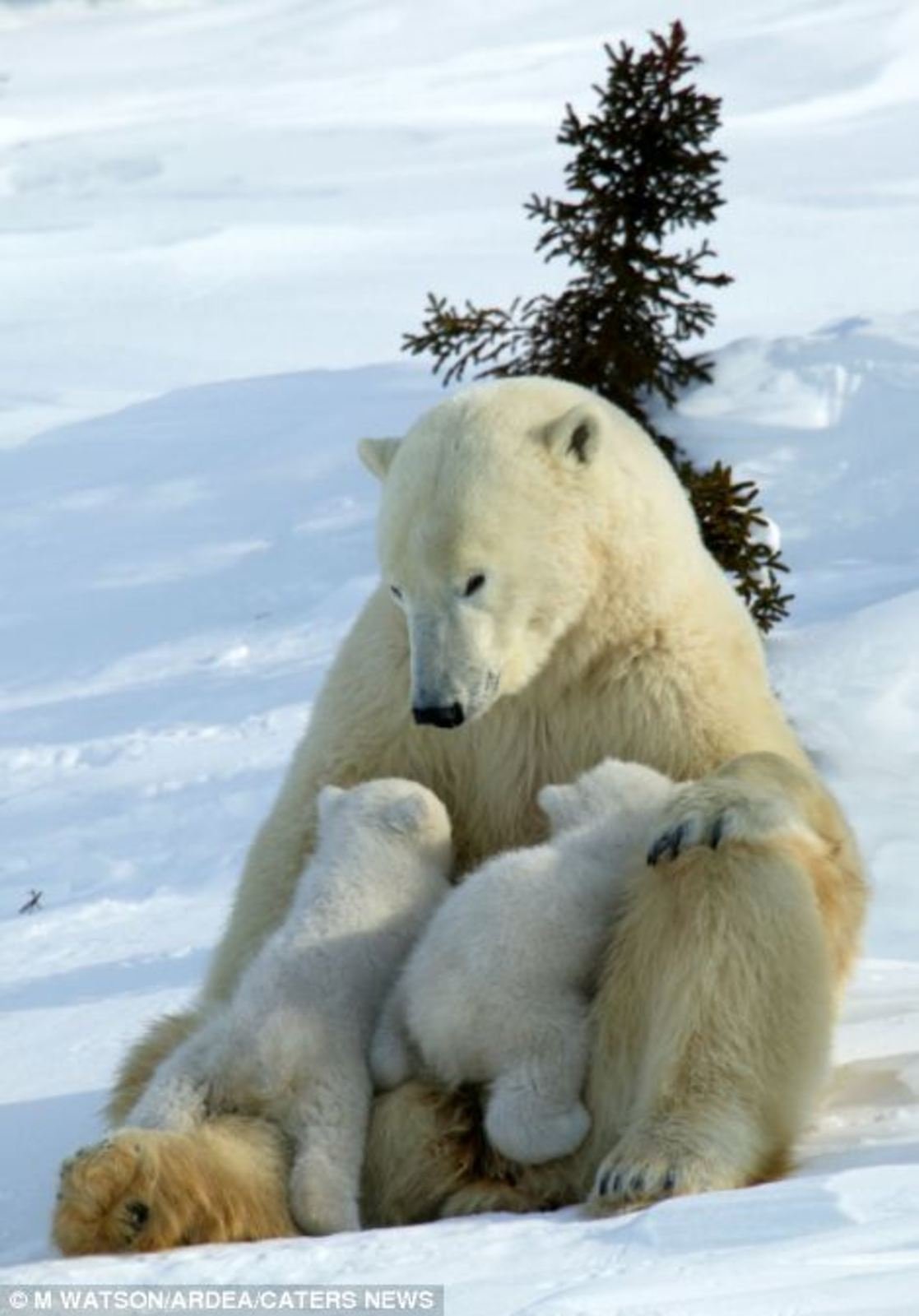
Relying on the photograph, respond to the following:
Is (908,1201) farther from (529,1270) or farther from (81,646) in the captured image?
(81,646)

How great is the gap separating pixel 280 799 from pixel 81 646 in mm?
11739

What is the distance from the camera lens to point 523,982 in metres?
4.17

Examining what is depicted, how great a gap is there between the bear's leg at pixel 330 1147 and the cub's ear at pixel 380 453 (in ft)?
4.09

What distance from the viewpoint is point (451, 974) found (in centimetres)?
416

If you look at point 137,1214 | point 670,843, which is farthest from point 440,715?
point 137,1214

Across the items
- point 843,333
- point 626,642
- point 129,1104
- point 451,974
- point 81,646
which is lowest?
point 81,646

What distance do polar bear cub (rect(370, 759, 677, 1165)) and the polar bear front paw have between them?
0.14 m

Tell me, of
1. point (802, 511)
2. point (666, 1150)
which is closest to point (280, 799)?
point (666, 1150)

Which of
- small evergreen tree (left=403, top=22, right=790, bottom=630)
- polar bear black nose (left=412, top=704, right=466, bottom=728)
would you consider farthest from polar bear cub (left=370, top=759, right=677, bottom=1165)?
small evergreen tree (left=403, top=22, right=790, bottom=630)

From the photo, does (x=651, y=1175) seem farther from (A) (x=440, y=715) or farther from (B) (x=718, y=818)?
(A) (x=440, y=715)

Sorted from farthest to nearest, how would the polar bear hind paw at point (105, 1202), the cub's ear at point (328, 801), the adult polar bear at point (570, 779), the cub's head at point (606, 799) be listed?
the cub's ear at point (328, 801)
the cub's head at point (606, 799)
the adult polar bear at point (570, 779)
the polar bear hind paw at point (105, 1202)

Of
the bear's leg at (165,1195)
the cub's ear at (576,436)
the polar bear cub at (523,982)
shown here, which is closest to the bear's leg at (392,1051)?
the polar bear cub at (523,982)

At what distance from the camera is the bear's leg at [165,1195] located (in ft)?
12.8

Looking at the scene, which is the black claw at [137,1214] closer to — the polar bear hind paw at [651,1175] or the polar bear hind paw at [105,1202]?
the polar bear hind paw at [105,1202]
